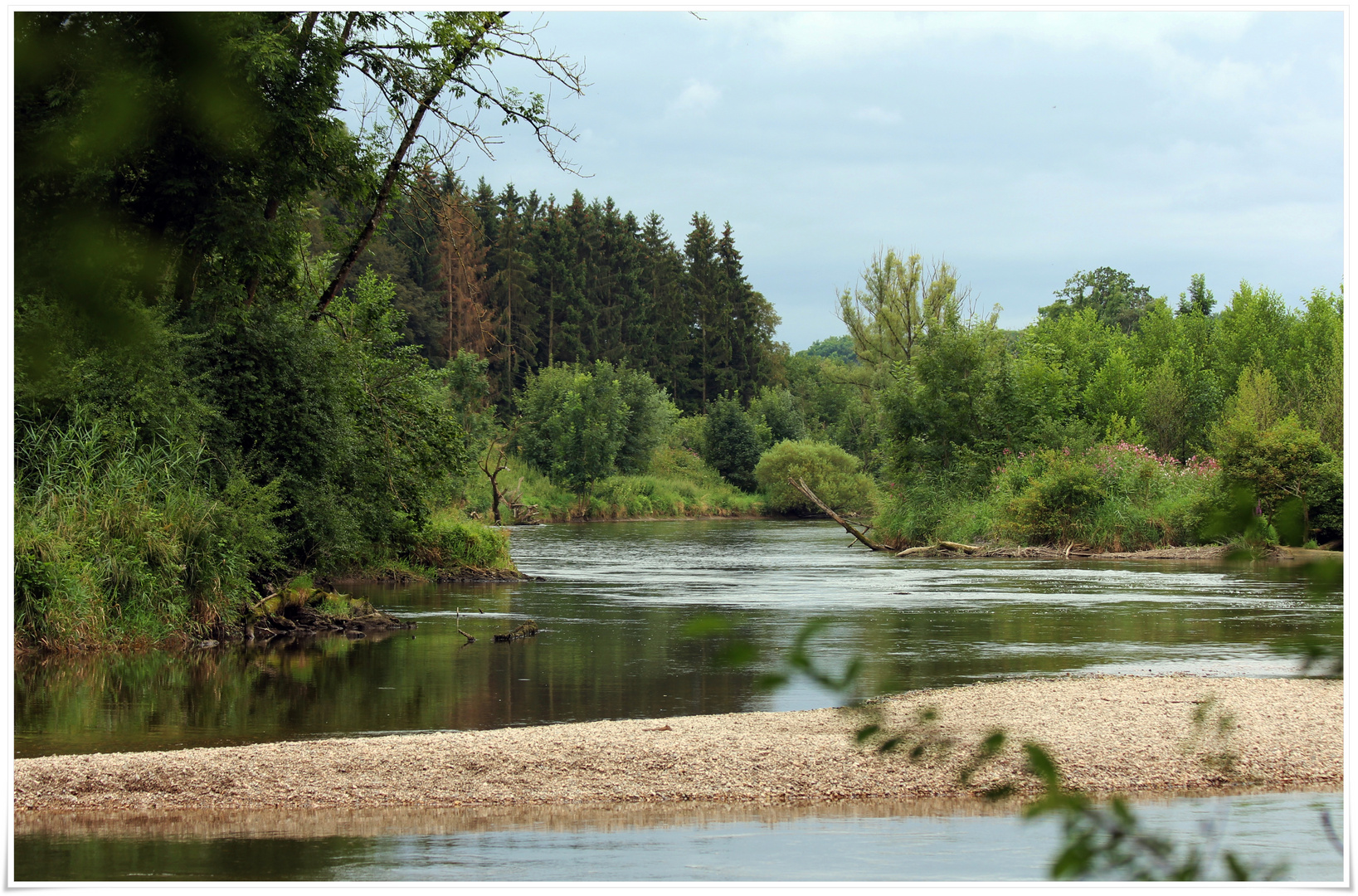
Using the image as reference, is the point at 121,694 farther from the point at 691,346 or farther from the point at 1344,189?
the point at 691,346

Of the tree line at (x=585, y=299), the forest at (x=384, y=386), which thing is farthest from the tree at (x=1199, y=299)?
the tree line at (x=585, y=299)

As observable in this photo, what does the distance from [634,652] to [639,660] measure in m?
0.62

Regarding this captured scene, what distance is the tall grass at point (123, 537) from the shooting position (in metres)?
A: 13.8

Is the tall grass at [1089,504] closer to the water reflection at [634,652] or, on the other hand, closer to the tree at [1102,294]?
the water reflection at [634,652]

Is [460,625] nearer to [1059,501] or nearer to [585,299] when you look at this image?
[1059,501]

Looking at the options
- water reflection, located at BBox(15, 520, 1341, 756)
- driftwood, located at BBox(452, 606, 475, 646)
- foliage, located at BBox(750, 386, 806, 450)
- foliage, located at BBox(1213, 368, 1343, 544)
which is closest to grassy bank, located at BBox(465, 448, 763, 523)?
foliage, located at BBox(750, 386, 806, 450)

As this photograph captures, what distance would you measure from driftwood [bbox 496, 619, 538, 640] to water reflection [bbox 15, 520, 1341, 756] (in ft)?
0.79

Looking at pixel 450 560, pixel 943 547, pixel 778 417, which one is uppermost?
pixel 778 417

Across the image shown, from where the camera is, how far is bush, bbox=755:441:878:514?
62.9 meters

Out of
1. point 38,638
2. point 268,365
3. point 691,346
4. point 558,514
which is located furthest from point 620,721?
point 691,346

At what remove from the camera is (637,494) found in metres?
63.4

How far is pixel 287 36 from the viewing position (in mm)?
16109

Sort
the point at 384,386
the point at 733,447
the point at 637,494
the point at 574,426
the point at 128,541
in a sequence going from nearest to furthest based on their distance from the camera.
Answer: the point at 128,541 → the point at 384,386 → the point at 574,426 → the point at 637,494 → the point at 733,447

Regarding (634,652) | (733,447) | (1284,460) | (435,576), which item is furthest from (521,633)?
(733,447)
